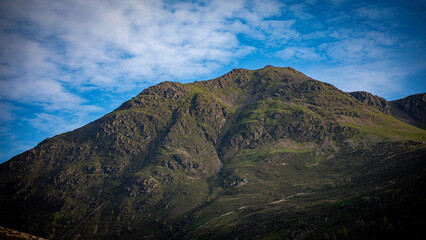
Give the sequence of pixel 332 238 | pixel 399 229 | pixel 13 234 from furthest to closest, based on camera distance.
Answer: pixel 332 238 → pixel 399 229 → pixel 13 234

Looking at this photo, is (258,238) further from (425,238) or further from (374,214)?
(425,238)

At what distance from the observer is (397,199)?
159875mm

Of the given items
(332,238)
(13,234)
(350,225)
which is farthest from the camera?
(350,225)

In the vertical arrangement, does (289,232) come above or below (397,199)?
below

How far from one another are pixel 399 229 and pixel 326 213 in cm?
6552

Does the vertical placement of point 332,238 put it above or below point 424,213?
below

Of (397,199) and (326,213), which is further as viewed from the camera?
(326,213)

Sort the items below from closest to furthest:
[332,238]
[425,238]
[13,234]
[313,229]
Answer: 1. [13,234]
2. [425,238]
3. [332,238]
4. [313,229]

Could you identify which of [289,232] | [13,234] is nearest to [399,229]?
[289,232]

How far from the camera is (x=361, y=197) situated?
655 ft

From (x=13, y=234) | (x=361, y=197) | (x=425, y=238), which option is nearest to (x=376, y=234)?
(x=425, y=238)

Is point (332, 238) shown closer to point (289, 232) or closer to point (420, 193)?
point (289, 232)

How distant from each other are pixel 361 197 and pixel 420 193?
51.5 metres

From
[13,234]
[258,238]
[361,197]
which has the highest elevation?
[13,234]
